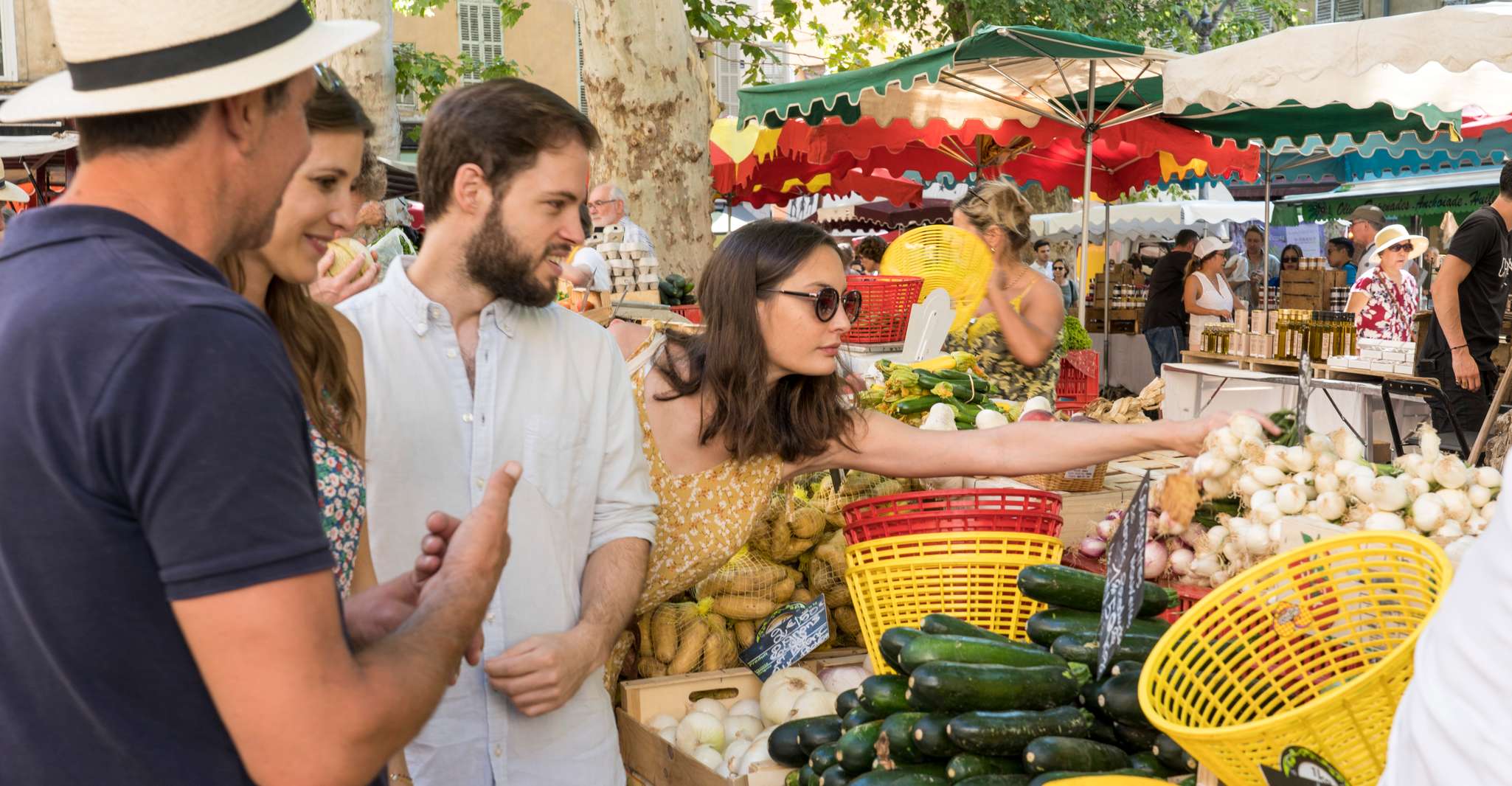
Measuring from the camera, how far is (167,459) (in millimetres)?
945

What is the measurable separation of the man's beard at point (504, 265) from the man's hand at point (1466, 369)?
20.0 feet

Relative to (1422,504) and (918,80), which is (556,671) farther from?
(918,80)

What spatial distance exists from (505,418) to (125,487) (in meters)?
1.21

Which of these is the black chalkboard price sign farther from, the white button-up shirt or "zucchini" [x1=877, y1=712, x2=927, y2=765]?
the white button-up shirt

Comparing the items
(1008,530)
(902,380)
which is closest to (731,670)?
(1008,530)

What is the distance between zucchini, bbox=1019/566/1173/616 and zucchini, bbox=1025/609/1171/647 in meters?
0.02

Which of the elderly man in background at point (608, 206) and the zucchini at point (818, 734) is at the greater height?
the elderly man in background at point (608, 206)

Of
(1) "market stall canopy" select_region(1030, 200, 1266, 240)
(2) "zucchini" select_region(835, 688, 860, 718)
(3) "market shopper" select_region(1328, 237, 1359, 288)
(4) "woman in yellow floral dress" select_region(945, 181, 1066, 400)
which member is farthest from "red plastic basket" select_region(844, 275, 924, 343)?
(1) "market stall canopy" select_region(1030, 200, 1266, 240)

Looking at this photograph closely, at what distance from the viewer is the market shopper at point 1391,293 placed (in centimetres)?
875

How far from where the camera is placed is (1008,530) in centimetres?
280

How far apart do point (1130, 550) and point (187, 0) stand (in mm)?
1382

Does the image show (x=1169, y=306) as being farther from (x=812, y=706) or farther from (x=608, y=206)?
(x=812, y=706)

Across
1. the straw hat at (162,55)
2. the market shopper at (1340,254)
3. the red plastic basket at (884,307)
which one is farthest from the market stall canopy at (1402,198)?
the straw hat at (162,55)

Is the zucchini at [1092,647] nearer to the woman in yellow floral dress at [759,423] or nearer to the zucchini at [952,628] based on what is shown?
the zucchini at [952,628]
